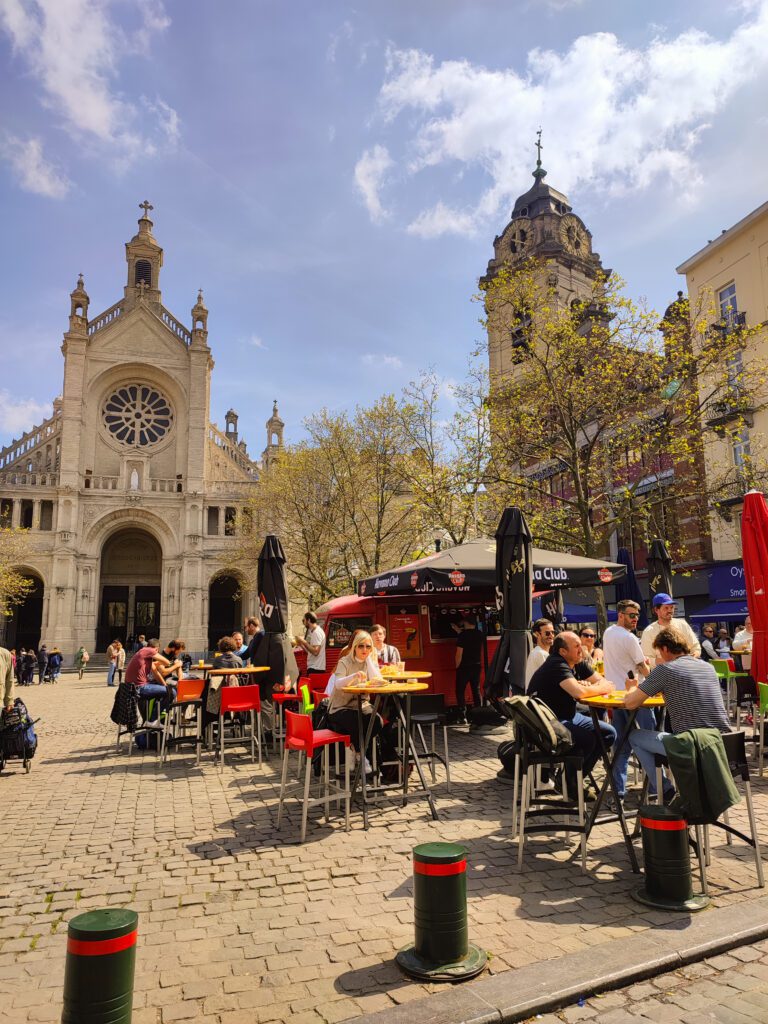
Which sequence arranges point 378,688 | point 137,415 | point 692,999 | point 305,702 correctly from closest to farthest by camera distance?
1. point 692,999
2. point 378,688
3. point 305,702
4. point 137,415

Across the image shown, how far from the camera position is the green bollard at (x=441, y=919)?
3.39 metres

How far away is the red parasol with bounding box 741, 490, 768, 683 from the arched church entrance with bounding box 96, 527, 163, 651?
126 ft

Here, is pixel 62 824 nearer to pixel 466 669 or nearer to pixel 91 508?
pixel 466 669

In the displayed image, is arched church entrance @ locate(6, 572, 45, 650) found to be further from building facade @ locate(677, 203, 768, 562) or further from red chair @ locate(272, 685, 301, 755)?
building facade @ locate(677, 203, 768, 562)

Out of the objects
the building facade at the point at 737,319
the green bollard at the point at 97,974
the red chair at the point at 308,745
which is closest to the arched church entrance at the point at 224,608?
the building facade at the point at 737,319

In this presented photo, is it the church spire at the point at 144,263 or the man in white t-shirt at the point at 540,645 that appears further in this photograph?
the church spire at the point at 144,263

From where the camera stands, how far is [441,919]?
3.41 meters

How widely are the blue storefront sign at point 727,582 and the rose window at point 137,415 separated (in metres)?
33.7

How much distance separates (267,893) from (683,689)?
3.22m

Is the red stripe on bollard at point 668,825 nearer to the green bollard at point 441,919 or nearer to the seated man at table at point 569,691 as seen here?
the seated man at table at point 569,691

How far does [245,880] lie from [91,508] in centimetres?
3873

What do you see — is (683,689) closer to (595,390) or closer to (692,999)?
(692,999)

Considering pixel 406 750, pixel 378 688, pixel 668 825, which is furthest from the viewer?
pixel 406 750

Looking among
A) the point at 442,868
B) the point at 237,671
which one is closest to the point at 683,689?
the point at 442,868
